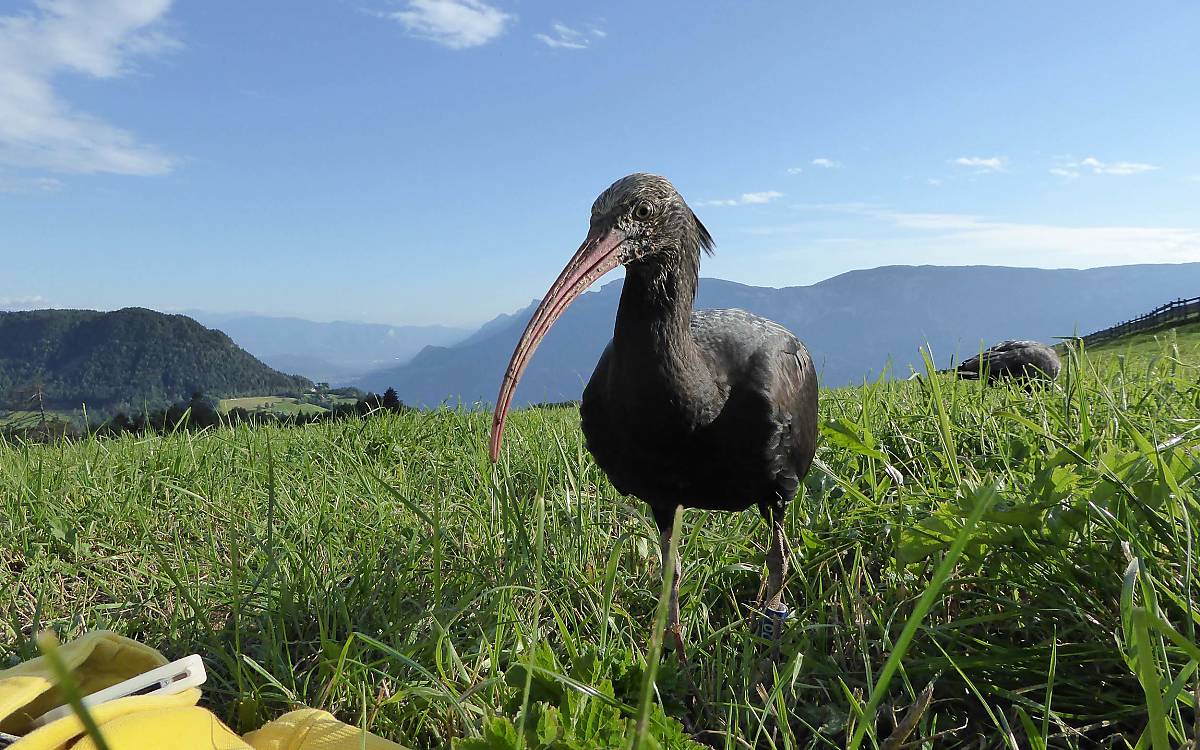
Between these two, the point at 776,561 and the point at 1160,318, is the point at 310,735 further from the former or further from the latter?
the point at 1160,318

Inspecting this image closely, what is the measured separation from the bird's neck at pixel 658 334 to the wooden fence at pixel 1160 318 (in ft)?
144

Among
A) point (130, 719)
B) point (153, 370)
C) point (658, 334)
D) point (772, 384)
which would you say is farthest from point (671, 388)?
point (153, 370)

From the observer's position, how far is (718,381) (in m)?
2.82

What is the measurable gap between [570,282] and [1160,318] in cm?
5217

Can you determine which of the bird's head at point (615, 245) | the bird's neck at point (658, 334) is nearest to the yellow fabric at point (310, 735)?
the bird's head at point (615, 245)

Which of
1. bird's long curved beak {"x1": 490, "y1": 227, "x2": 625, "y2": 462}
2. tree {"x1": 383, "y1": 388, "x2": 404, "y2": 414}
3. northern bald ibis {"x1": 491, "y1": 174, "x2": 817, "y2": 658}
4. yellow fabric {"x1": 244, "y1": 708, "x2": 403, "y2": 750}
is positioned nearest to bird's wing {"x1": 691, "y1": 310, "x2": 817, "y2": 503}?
northern bald ibis {"x1": 491, "y1": 174, "x2": 817, "y2": 658}

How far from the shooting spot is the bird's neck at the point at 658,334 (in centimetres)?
260

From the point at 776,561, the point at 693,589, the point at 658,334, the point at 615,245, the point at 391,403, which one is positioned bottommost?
the point at 693,589

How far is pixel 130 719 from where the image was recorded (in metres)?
1.57

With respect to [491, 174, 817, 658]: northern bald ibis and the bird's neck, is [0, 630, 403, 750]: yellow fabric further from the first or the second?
the bird's neck

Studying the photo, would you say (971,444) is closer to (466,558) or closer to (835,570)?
(835,570)

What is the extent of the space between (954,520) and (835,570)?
946 mm

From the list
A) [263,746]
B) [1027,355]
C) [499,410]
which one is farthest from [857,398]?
[1027,355]

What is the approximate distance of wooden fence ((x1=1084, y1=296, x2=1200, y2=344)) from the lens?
38938 mm
